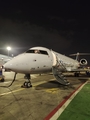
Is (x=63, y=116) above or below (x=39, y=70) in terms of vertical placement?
below

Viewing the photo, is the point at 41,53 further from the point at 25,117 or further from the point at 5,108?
the point at 25,117

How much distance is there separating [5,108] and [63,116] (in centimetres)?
258

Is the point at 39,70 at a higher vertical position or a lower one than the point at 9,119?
higher

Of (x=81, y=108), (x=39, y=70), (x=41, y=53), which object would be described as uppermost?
(x=41, y=53)

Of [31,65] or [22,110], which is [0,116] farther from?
[31,65]

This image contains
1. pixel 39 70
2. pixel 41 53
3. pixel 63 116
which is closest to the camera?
pixel 63 116

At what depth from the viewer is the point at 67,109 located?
197 inches

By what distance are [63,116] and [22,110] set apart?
175 centimetres

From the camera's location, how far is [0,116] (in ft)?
14.0

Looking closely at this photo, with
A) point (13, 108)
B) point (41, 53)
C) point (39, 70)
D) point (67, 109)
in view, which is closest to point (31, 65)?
point (39, 70)

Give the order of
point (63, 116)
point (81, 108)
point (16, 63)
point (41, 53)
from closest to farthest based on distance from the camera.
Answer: point (63, 116) < point (81, 108) < point (16, 63) < point (41, 53)

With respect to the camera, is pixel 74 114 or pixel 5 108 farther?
pixel 5 108

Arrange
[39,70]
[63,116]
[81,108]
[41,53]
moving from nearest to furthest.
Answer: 1. [63,116]
2. [81,108]
3. [39,70]
4. [41,53]

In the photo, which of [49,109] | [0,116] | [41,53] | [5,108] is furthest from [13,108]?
[41,53]
